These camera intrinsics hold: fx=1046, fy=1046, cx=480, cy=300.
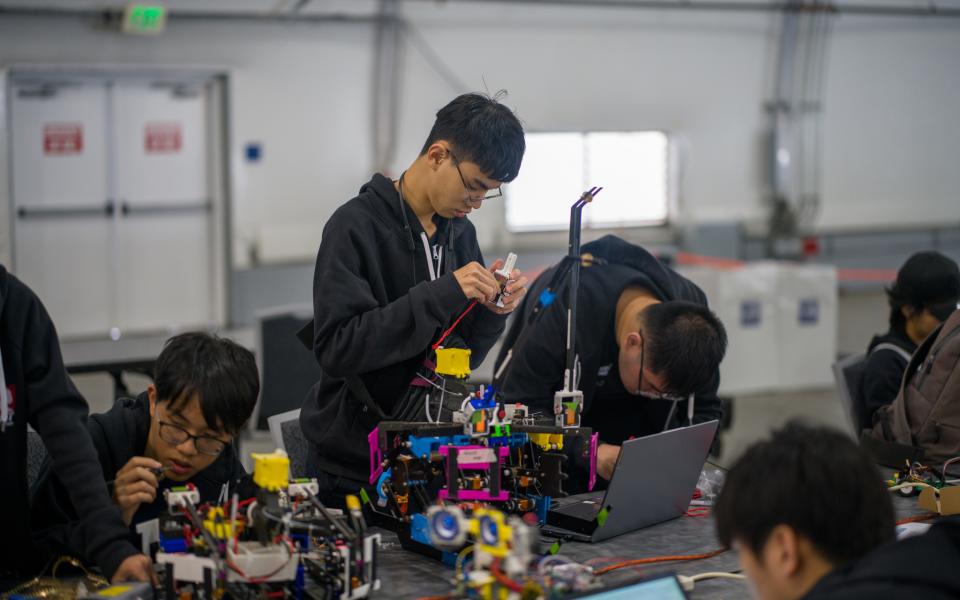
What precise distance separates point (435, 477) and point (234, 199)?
4835 mm

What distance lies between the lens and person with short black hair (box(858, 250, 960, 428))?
2.71m

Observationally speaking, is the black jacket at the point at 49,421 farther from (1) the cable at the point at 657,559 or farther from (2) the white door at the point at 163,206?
(2) the white door at the point at 163,206

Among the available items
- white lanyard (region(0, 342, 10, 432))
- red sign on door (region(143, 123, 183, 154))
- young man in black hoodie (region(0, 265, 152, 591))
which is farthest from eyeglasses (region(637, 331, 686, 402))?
red sign on door (region(143, 123, 183, 154))

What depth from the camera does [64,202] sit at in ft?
19.8

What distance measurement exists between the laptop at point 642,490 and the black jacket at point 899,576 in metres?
0.60

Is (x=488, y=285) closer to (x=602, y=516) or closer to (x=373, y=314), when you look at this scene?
(x=373, y=314)

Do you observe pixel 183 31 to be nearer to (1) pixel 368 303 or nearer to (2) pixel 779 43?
(2) pixel 779 43

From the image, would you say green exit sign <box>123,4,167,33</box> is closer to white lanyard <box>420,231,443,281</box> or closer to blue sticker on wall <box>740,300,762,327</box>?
blue sticker on wall <box>740,300,762,327</box>

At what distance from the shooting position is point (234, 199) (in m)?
6.28

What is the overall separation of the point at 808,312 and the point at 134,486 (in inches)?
203

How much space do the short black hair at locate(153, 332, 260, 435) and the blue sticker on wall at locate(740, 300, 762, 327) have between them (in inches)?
180

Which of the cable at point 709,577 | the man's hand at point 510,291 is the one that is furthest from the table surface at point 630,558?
the man's hand at point 510,291

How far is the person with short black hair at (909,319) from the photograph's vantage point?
8.88ft

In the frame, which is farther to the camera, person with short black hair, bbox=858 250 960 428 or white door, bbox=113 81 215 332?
white door, bbox=113 81 215 332
